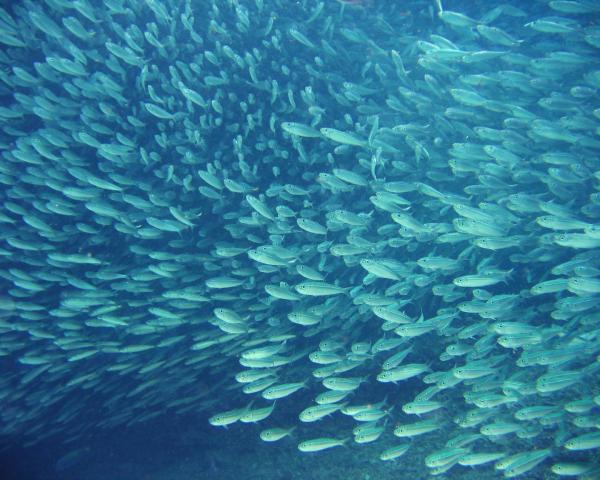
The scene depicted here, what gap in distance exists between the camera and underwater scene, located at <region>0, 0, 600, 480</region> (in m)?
5.07

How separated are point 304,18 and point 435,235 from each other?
5303 millimetres

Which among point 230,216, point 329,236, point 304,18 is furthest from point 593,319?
point 304,18

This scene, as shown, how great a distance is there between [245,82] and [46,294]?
213 inches

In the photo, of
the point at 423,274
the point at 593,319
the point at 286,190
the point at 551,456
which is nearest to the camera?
the point at 593,319

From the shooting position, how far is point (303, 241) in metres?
6.54

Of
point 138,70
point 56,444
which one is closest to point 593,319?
point 138,70

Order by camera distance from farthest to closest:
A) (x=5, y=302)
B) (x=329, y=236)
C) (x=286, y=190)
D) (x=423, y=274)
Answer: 1. (x=5, y=302)
2. (x=329, y=236)
3. (x=286, y=190)
4. (x=423, y=274)

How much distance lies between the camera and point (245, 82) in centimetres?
725

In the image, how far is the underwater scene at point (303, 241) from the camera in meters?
5.07

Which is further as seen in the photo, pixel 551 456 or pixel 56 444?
pixel 56 444

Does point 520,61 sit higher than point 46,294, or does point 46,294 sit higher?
point 520,61

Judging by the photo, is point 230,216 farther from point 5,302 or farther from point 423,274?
point 5,302

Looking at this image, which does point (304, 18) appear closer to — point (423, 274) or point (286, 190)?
point (286, 190)

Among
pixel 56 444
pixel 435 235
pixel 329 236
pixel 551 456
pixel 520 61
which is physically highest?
pixel 520 61
